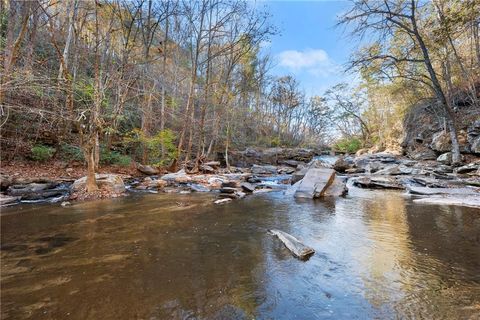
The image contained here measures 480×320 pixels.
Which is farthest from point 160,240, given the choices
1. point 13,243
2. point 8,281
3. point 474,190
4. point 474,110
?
point 474,110

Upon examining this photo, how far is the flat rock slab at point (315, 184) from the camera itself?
26.7 ft

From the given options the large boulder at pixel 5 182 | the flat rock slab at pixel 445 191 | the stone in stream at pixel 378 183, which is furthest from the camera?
the stone in stream at pixel 378 183

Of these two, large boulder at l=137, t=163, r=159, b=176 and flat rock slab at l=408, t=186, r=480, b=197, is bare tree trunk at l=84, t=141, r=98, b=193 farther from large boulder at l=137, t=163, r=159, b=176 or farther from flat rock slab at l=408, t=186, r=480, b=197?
flat rock slab at l=408, t=186, r=480, b=197

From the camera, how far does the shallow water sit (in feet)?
7.70

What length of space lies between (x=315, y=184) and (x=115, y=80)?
23.6 feet

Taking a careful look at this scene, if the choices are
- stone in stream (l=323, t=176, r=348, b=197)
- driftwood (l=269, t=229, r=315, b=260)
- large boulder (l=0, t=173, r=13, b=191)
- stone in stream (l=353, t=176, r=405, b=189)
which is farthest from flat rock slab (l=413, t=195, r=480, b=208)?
large boulder (l=0, t=173, r=13, b=191)

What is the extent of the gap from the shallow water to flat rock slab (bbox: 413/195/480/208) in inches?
15.9

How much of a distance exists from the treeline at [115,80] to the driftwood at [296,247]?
4.72 metres

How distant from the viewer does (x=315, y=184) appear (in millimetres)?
8445

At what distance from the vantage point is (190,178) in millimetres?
11516

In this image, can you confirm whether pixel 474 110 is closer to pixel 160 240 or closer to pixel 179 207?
pixel 179 207

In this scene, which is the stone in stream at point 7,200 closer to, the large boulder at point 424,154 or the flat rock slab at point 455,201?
the flat rock slab at point 455,201

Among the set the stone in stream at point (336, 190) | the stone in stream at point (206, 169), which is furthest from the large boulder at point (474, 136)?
the stone in stream at point (206, 169)

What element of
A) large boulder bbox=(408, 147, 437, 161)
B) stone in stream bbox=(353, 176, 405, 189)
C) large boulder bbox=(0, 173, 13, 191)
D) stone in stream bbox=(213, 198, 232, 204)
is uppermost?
large boulder bbox=(408, 147, 437, 161)
